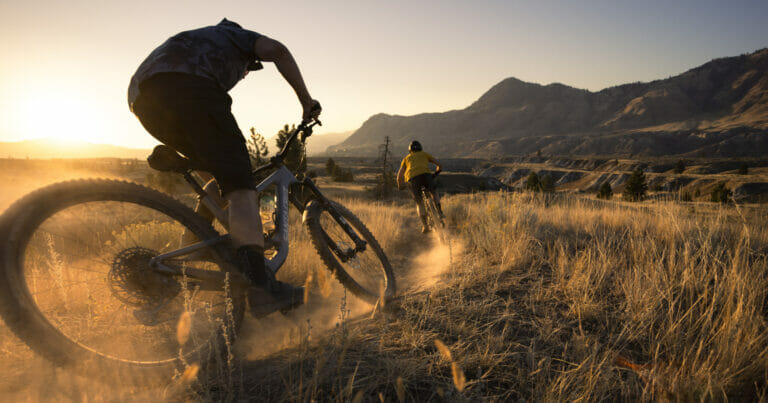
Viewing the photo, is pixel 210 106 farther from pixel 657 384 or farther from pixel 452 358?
pixel 657 384

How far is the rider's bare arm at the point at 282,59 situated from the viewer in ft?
6.66

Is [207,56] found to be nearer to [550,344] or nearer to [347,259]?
[347,259]

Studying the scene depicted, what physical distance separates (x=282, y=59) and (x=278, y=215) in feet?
3.60

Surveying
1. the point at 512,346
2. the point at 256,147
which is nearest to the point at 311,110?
the point at 512,346

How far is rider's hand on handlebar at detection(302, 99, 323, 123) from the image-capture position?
2381mm

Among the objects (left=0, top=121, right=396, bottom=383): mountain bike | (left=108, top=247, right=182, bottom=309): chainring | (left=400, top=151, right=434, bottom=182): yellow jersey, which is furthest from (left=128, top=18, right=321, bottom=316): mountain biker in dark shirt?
(left=400, top=151, right=434, bottom=182): yellow jersey

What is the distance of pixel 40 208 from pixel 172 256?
0.59m

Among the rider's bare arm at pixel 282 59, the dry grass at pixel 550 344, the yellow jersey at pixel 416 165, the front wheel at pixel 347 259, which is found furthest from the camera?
the yellow jersey at pixel 416 165

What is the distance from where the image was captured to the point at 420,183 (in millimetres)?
7254

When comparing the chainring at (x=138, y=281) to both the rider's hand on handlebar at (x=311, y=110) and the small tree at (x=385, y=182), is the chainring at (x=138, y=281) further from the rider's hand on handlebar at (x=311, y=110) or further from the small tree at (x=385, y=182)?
the small tree at (x=385, y=182)

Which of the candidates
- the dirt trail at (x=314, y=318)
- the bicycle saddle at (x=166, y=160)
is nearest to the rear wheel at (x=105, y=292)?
the bicycle saddle at (x=166, y=160)

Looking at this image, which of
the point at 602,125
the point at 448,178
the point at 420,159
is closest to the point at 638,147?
the point at 602,125

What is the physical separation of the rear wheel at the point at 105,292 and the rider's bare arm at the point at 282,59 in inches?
41.6

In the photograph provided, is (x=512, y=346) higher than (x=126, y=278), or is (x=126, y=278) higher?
(x=126, y=278)
